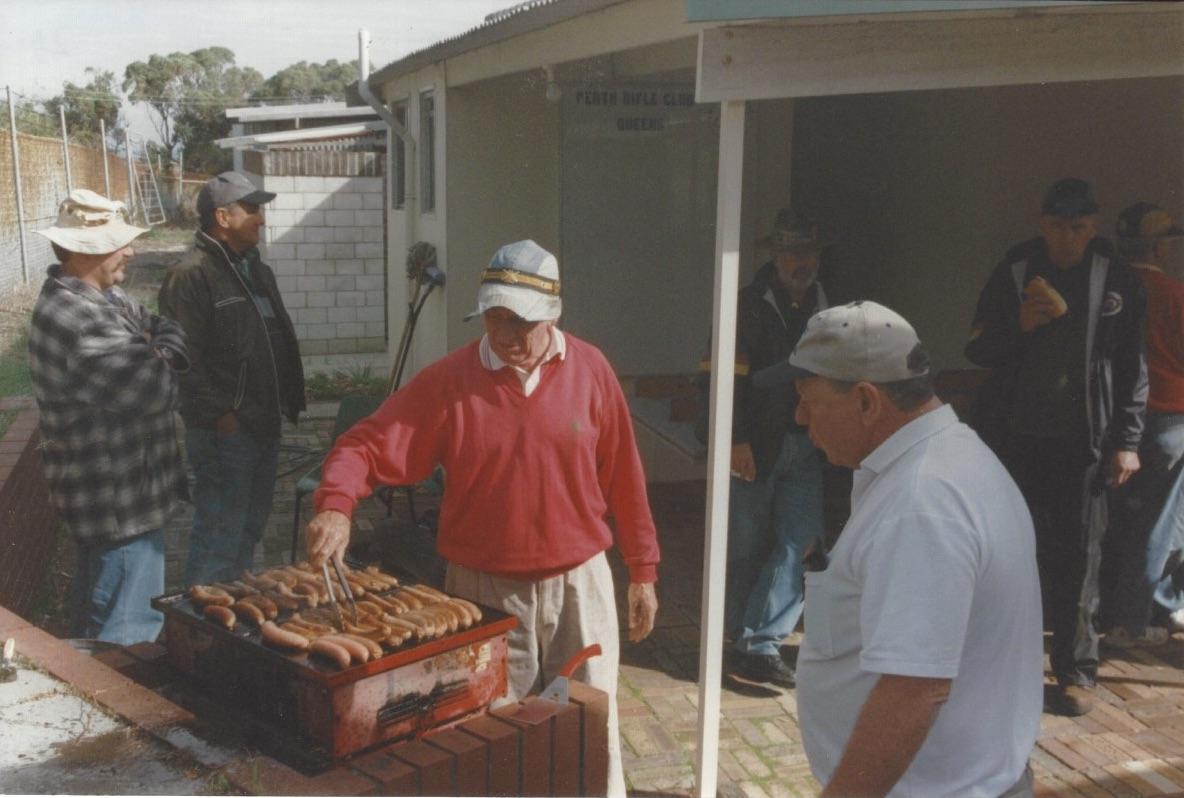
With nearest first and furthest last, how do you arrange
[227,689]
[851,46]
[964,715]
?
[964,715], [227,689], [851,46]

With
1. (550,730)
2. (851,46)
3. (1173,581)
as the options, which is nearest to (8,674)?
(550,730)

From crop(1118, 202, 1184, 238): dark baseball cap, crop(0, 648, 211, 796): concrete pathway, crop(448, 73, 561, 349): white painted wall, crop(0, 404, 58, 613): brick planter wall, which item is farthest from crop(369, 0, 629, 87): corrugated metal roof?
crop(0, 404, 58, 613): brick planter wall

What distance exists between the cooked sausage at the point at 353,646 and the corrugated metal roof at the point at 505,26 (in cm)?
260

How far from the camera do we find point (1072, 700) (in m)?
4.88

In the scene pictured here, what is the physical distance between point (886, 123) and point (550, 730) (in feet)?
18.1

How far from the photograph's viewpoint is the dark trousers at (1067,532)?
15.8ft

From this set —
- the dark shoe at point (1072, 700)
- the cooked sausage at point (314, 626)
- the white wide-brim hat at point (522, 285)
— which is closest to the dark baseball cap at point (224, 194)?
the white wide-brim hat at point (522, 285)

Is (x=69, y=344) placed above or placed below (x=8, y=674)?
above

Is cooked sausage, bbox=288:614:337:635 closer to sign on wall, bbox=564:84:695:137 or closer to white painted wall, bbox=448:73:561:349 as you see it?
sign on wall, bbox=564:84:695:137

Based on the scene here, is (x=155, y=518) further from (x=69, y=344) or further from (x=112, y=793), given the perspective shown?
(x=112, y=793)

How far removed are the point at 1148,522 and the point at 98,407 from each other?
14.3 ft

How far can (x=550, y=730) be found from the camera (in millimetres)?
2957

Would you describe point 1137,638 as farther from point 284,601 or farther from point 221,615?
point 221,615

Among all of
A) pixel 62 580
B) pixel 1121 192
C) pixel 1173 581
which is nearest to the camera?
pixel 1173 581
